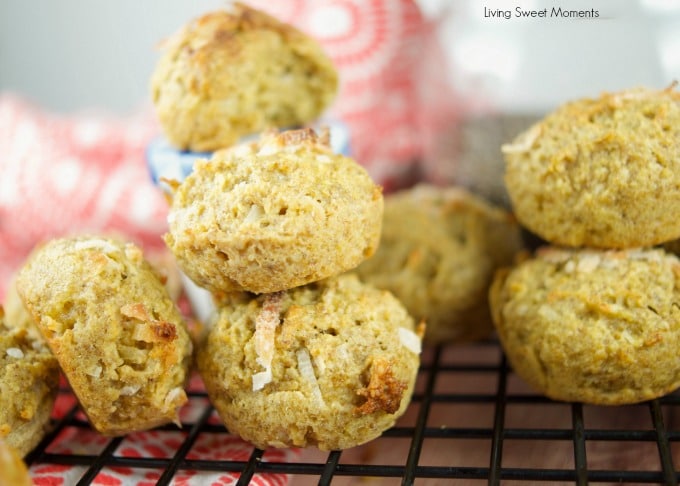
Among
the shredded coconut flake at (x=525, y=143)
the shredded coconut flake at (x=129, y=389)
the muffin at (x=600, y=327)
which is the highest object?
the shredded coconut flake at (x=525, y=143)

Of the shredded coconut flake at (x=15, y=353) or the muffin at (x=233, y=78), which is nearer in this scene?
the shredded coconut flake at (x=15, y=353)

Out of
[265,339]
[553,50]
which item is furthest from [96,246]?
[553,50]

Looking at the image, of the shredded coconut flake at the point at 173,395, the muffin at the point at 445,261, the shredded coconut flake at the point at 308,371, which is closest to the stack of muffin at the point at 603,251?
the muffin at the point at 445,261

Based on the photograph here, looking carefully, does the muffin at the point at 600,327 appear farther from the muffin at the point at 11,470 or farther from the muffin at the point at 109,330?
the muffin at the point at 11,470

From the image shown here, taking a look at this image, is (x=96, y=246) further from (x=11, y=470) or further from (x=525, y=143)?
(x=525, y=143)

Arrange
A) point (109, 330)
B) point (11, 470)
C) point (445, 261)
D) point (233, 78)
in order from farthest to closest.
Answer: point (445, 261)
point (233, 78)
point (109, 330)
point (11, 470)

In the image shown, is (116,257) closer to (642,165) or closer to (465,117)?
(642,165)
